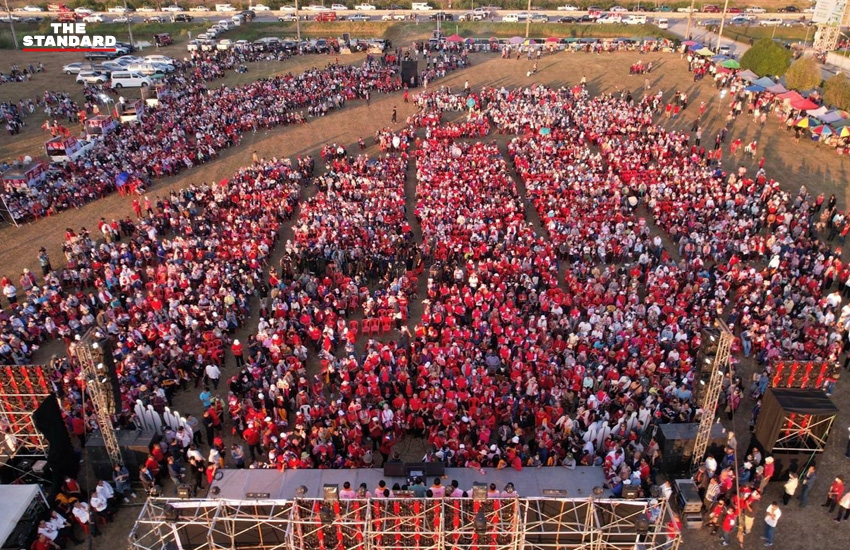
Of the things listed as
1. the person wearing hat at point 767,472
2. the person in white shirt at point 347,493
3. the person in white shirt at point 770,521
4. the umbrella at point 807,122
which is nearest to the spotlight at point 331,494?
the person in white shirt at point 347,493

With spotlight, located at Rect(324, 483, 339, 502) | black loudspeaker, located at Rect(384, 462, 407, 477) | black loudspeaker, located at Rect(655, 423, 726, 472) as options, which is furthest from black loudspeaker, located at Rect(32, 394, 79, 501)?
black loudspeaker, located at Rect(655, 423, 726, 472)

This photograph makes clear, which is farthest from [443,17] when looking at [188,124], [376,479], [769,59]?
[376,479]

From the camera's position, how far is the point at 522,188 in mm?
27266

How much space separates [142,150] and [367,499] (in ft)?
88.3

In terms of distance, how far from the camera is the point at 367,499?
380 inches

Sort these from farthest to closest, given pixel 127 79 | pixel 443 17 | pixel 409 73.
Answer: pixel 443 17 < pixel 127 79 < pixel 409 73

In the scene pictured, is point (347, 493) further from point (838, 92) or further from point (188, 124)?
point (838, 92)

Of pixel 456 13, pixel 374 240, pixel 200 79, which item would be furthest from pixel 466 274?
pixel 456 13

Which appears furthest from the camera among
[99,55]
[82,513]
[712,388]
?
[99,55]

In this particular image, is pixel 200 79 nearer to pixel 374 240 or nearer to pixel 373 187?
pixel 373 187

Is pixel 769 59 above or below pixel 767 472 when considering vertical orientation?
above

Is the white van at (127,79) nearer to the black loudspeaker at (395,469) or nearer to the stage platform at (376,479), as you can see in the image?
the stage platform at (376,479)

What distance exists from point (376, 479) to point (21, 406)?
7966mm

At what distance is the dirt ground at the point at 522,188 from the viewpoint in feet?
41.1
